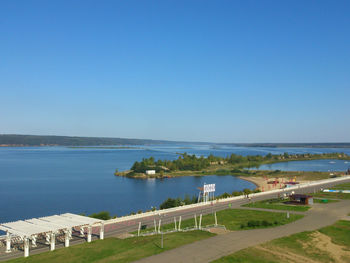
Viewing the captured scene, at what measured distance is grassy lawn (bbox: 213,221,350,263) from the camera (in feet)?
94.9

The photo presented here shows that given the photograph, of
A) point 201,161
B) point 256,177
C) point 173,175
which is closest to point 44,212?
point 173,175

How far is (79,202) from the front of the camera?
296 feet

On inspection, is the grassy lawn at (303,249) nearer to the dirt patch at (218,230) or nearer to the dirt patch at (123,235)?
the dirt patch at (218,230)

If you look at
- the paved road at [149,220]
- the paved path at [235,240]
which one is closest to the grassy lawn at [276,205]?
the paved road at [149,220]

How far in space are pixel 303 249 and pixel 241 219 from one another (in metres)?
15.4

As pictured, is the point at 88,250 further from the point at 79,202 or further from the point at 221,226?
the point at 79,202

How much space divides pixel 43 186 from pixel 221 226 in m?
91.5

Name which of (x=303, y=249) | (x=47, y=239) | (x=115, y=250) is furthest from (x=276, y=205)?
(x=47, y=239)

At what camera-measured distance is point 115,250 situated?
32.1 m

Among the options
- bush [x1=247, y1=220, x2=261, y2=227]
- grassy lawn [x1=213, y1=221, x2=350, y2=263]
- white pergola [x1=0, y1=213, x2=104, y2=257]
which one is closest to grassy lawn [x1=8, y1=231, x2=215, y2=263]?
white pergola [x1=0, y1=213, x2=104, y2=257]

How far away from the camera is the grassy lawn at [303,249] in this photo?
28.9m

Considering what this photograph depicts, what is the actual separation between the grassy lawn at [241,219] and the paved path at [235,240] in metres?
1.75

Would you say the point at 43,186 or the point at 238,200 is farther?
the point at 43,186

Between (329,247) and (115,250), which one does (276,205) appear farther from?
(115,250)
